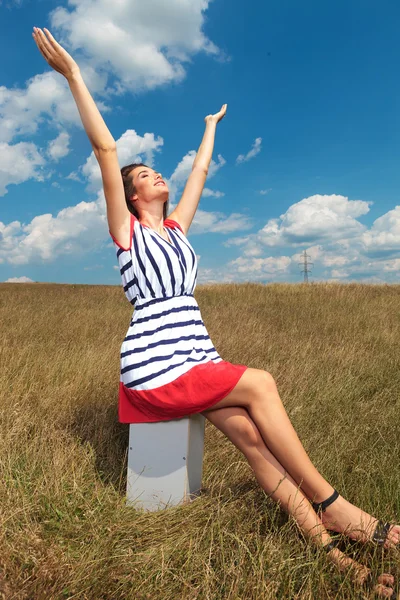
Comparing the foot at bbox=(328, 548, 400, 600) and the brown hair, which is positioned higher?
the brown hair

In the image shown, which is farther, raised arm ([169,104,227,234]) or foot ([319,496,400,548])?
raised arm ([169,104,227,234])

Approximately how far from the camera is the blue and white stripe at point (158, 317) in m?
2.27

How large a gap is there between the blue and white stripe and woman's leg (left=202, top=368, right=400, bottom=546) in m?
0.26

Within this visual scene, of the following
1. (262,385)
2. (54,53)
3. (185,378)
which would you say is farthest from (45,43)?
(262,385)

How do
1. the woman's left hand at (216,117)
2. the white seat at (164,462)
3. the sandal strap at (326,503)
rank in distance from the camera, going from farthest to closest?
1. the woman's left hand at (216,117)
2. the white seat at (164,462)
3. the sandal strap at (326,503)

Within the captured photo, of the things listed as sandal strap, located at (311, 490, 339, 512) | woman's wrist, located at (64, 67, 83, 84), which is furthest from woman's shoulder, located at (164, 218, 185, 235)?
sandal strap, located at (311, 490, 339, 512)

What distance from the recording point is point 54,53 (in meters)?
2.30

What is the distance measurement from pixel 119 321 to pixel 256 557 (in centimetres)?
680

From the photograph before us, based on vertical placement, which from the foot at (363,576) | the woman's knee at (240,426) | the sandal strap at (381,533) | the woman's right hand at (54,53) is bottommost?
the foot at (363,576)

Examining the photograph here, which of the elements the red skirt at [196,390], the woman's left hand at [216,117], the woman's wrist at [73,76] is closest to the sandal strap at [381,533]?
the red skirt at [196,390]

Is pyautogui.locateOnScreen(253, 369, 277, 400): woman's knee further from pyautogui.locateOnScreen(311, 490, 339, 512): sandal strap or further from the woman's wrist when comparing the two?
the woman's wrist

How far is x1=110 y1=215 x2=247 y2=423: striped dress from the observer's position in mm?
2232

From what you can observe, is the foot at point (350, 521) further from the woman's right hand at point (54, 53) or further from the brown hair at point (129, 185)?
the woman's right hand at point (54, 53)

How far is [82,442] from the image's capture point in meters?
3.26
